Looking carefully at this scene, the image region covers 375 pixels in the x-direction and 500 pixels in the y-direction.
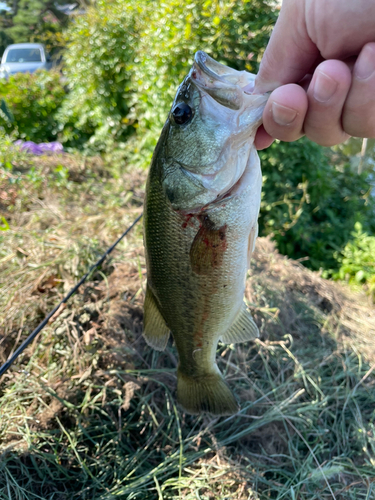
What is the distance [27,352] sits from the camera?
2.32 metres

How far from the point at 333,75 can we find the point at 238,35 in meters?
3.30

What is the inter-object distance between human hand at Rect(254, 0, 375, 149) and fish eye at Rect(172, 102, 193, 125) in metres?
0.27

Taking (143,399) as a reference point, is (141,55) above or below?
above

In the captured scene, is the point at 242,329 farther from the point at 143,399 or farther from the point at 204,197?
the point at 143,399

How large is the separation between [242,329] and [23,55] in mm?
12407

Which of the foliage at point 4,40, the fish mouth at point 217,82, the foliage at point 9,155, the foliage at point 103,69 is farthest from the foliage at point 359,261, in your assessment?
the foliage at point 4,40

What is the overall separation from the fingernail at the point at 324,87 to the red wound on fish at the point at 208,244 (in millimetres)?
547

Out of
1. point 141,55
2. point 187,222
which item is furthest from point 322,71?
point 141,55

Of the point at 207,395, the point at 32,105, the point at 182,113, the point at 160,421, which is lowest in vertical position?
the point at 160,421

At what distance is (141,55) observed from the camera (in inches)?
187

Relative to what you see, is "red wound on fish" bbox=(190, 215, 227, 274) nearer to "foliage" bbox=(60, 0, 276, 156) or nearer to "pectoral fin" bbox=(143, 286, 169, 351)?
"pectoral fin" bbox=(143, 286, 169, 351)

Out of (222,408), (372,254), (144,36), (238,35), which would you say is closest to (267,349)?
(222,408)

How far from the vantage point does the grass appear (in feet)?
6.39

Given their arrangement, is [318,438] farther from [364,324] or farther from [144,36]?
[144,36]
